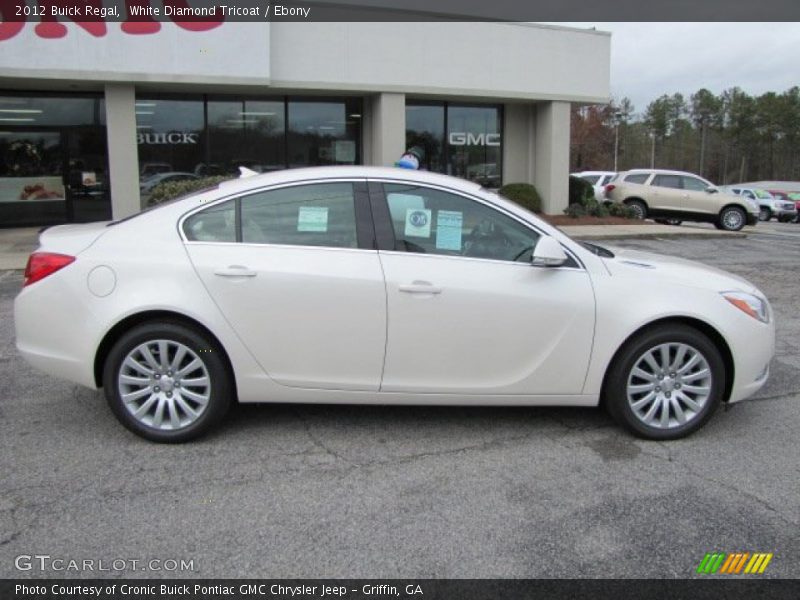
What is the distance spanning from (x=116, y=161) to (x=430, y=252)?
42.4 feet

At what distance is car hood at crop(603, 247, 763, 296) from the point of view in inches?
161

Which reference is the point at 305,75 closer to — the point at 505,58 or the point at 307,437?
the point at 505,58

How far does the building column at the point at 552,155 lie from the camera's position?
726 inches

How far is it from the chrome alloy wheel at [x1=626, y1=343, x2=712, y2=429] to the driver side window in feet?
3.18

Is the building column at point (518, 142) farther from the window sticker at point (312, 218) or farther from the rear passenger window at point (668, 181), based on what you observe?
the window sticker at point (312, 218)

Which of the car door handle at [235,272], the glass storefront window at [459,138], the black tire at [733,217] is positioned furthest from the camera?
the black tire at [733,217]

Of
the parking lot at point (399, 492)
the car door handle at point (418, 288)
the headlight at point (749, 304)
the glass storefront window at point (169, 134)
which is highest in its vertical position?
the glass storefront window at point (169, 134)

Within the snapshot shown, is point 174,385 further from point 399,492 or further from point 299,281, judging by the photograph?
point 399,492

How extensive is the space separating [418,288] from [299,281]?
677mm

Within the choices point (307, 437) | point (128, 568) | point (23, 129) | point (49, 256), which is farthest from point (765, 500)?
point (23, 129)

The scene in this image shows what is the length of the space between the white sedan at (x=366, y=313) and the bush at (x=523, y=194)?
14.6 m

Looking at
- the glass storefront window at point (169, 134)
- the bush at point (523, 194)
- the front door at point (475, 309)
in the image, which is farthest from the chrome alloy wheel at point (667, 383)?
the bush at point (523, 194)

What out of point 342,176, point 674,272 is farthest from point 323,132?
point 674,272

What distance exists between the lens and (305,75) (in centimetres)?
1570
